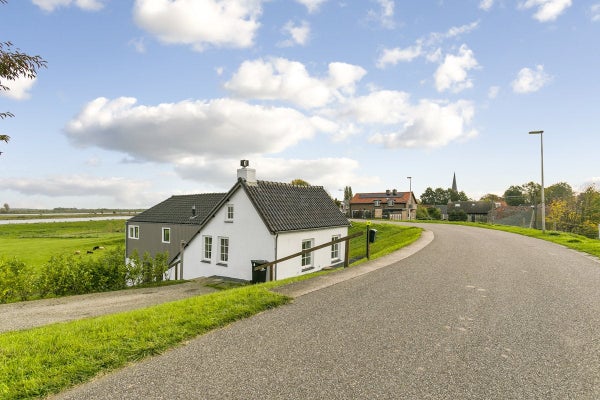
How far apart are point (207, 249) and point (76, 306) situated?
10386 millimetres

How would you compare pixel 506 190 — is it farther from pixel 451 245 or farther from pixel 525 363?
pixel 525 363

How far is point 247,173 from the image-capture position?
19234 millimetres

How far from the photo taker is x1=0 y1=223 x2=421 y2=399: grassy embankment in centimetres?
432

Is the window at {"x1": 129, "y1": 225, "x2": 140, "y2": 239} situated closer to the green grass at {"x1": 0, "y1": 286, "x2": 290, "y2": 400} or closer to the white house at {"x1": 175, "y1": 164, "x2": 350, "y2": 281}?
the white house at {"x1": 175, "y1": 164, "x2": 350, "y2": 281}

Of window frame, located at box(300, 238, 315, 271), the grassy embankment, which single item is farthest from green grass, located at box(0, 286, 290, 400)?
window frame, located at box(300, 238, 315, 271)

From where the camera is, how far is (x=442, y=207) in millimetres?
87812

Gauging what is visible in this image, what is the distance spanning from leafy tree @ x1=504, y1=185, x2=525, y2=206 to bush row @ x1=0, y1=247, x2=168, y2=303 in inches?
4662

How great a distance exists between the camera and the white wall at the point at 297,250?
1773 centimetres

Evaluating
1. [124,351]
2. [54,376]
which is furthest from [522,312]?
[54,376]

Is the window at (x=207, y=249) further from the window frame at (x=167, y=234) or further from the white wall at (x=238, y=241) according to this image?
the window frame at (x=167, y=234)

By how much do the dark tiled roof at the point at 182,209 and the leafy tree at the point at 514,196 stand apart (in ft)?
354

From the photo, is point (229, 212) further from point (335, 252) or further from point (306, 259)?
point (335, 252)

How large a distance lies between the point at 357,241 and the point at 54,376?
105ft

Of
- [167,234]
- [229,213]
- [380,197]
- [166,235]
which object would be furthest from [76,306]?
[380,197]
